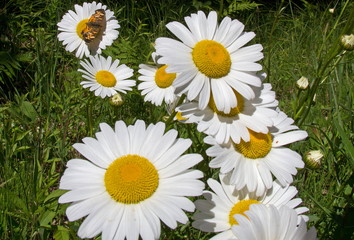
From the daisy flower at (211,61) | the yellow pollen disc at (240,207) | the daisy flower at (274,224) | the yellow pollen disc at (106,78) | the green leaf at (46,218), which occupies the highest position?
the daisy flower at (211,61)

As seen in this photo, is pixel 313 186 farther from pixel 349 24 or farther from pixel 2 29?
pixel 2 29

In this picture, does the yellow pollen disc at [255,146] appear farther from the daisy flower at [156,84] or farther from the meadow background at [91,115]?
the daisy flower at [156,84]

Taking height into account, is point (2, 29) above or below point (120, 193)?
above

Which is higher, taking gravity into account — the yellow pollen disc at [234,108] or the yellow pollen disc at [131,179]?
the yellow pollen disc at [234,108]

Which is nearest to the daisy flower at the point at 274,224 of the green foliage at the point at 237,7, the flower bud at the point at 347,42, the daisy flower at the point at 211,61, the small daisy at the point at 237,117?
the small daisy at the point at 237,117

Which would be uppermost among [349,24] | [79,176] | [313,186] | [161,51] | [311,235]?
[349,24]

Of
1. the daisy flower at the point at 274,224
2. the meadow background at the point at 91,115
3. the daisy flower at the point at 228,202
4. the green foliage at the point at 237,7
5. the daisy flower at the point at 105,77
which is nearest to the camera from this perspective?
the daisy flower at the point at 274,224

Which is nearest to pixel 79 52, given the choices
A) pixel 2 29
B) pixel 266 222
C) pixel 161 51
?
pixel 2 29
